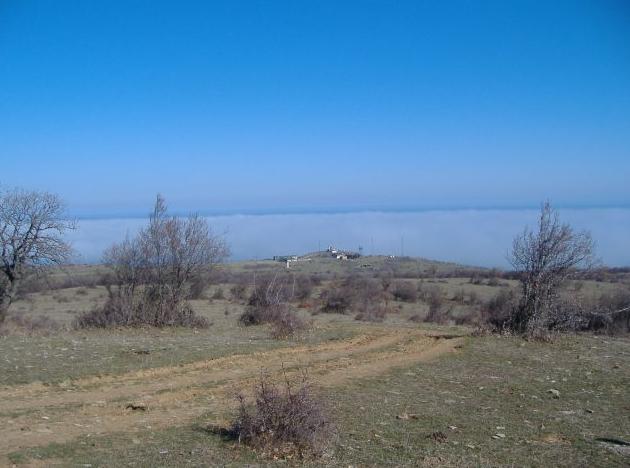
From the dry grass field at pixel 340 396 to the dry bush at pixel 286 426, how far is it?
0.59ft

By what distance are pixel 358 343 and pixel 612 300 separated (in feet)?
61.9

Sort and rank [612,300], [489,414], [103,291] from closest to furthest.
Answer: [489,414]
[612,300]
[103,291]

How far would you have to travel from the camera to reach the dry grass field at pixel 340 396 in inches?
A: 305

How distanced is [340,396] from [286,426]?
3382 mm

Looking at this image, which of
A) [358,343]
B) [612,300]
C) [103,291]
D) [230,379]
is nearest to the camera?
[230,379]

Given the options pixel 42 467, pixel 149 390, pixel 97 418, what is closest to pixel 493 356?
pixel 149 390

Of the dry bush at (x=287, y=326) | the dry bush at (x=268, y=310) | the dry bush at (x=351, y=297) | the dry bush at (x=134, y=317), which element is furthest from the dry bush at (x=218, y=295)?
the dry bush at (x=287, y=326)

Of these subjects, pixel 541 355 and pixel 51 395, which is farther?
pixel 541 355

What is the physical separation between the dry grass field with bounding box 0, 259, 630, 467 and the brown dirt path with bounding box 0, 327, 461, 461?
0.13 feet

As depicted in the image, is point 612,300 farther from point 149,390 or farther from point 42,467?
point 42,467

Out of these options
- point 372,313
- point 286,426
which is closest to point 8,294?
point 372,313

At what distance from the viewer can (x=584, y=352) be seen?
57.6 ft

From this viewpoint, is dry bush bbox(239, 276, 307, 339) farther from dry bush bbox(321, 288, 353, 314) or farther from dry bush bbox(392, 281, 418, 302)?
dry bush bbox(392, 281, 418, 302)

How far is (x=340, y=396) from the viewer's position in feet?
36.0
